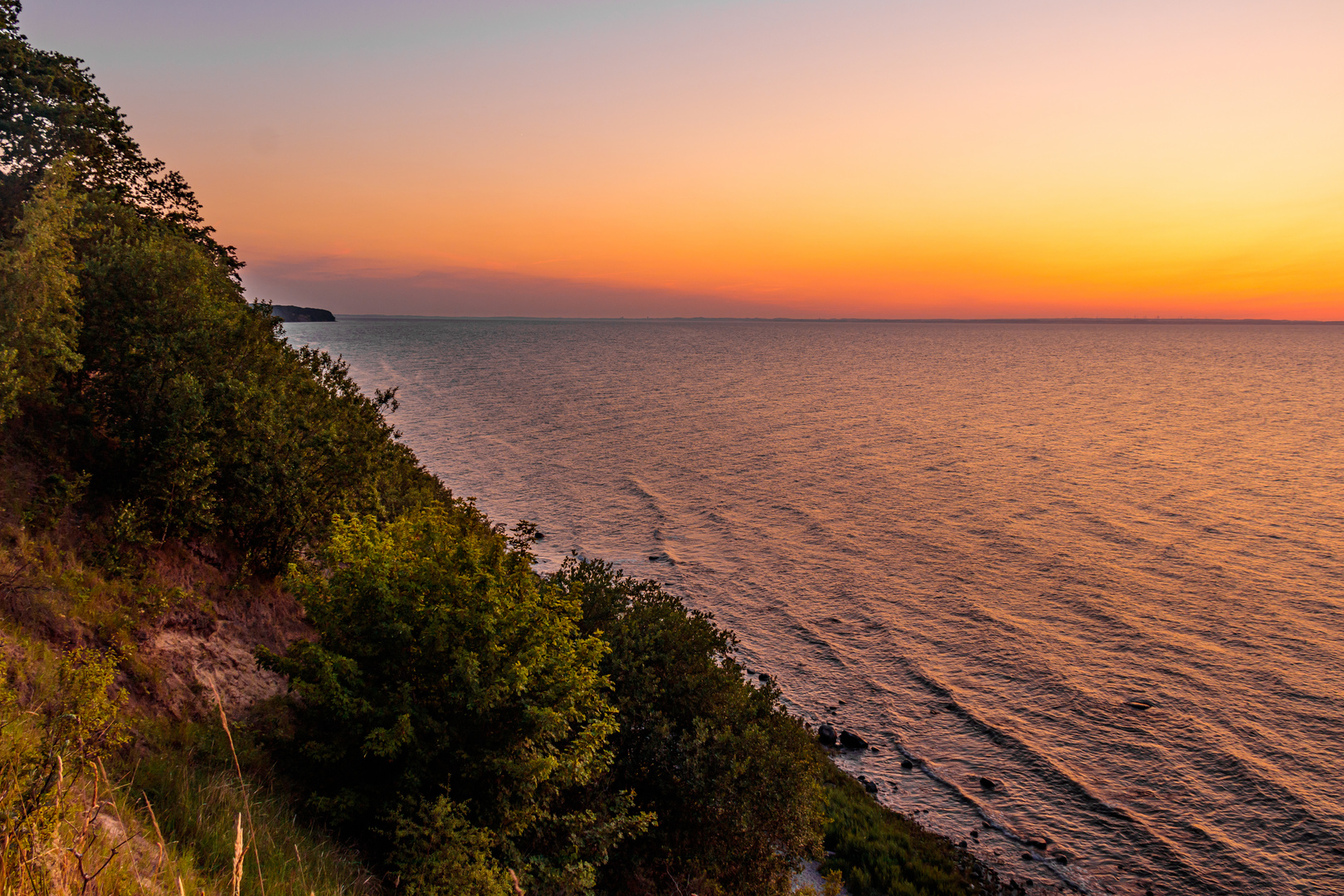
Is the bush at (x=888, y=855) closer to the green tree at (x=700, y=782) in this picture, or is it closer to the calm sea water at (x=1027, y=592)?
the calm sea water at (x=1027, y=592)

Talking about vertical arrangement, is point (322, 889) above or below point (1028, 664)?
above

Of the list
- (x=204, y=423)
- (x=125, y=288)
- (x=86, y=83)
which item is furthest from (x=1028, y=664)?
(x=86, y=83)

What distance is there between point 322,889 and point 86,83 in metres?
24.6

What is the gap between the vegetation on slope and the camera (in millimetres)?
7926

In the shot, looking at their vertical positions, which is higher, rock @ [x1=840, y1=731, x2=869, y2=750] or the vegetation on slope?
the vegetation on slope

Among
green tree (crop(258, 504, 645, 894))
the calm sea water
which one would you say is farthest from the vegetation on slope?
the calm sea water

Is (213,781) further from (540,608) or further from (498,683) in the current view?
(540,608)

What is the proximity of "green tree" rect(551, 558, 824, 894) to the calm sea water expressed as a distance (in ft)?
24.7

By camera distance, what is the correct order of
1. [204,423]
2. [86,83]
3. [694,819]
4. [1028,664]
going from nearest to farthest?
[694,819]
[204,423]
[86,83]
[1028,664]

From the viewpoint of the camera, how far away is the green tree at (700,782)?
12.4m

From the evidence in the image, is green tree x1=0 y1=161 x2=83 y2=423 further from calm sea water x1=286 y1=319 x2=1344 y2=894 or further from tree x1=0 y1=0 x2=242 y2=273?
calm sea water x1=286 y1=319 x2=1344 y2=894

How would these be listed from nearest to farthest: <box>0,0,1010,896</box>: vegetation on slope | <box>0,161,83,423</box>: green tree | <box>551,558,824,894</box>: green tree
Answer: <box>0,0,1010,896</box>: vegetation on slope
<box>0,161,83,423</box>: green tree
<box>551,558,824,894</box>: green tree

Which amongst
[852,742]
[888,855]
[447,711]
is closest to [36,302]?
[447,711]

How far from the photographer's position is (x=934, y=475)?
51.4 m
